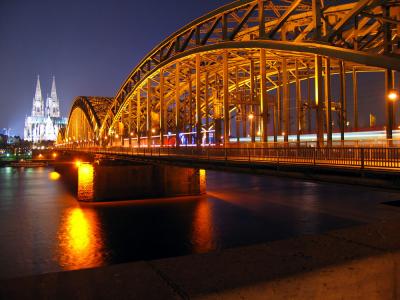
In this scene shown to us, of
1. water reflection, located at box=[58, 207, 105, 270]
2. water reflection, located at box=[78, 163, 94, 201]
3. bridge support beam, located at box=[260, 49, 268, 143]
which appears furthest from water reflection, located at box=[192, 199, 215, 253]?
water reflection, located at box=[78, 163, 94, 201]

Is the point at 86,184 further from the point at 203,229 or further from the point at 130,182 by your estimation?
the point at 203,229

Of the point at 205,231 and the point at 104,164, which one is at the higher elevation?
the point at 104,164

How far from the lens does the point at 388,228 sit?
163 inches

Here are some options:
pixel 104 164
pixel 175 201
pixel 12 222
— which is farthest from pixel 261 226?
pixel 104 164

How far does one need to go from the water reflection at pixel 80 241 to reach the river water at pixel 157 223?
0.05 meters

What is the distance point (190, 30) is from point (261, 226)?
19587 mm

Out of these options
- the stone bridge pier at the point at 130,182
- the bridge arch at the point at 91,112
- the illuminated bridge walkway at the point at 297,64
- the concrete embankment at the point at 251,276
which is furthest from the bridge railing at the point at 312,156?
the bridge arch at the point at 91,112

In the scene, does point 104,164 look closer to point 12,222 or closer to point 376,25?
point 12,222

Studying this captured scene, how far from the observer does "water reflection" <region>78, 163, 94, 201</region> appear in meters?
43.5

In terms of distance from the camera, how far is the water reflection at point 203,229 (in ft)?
78.3

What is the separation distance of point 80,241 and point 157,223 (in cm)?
693

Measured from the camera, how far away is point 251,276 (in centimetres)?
285

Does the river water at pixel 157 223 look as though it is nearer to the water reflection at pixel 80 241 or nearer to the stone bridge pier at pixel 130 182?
the water reflection at pixel 80 241

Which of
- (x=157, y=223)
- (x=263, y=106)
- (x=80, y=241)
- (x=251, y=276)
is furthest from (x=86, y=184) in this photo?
(x=251, y=276)
